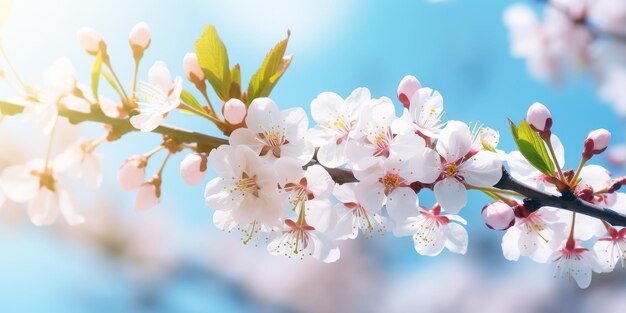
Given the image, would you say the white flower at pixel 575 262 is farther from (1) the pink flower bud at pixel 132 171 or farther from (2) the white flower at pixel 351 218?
(1) the pink flower bud at pixel 132 171

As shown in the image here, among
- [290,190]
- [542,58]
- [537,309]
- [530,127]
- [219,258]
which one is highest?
[542,58]

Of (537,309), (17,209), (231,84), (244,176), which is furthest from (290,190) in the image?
(537,309)

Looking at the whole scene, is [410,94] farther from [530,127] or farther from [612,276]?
[612,276]

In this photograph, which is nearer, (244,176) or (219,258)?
(244,176)

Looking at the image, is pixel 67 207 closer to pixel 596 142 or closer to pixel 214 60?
pixel 214 60

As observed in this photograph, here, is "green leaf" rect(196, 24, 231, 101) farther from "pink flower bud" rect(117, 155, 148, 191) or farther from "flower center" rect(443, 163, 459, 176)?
"flower center" rect(443, 163, 459, 176)

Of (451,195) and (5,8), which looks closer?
(451,195)

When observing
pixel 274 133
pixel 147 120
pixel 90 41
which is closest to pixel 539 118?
pixel 274 133
